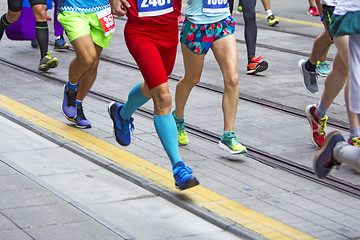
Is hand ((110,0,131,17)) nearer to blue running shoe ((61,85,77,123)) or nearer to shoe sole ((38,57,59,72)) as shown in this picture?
blue running shoe ((61,85,77,123))

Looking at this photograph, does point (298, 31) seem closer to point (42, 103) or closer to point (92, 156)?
point (42, 103)

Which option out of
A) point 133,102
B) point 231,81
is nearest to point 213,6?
point 231,81

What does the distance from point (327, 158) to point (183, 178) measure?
1055mm

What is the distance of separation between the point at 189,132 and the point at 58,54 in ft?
16.5

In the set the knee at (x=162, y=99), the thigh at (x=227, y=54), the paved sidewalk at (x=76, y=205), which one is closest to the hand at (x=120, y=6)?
the knee at (x=162, y=99)

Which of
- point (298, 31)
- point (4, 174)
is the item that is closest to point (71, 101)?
point (4, 174)

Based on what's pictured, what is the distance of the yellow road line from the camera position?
4953 millimetres

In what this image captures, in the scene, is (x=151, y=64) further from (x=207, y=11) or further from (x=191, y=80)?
(x=191, y=80)

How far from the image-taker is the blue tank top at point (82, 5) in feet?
24.1

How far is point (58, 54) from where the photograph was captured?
39.2 feet

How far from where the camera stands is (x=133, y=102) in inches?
248

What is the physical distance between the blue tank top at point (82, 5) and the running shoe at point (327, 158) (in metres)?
3.22

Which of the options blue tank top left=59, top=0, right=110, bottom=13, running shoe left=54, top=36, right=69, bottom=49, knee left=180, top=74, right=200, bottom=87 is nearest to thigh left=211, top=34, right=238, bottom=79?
knee left=180, top=74, right=200, bottom=87

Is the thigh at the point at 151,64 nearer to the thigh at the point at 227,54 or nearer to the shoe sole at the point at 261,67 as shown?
the thigh at the point at 227,54
